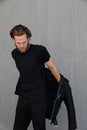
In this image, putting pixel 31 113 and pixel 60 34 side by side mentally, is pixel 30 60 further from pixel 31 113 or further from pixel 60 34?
pixel 60 34

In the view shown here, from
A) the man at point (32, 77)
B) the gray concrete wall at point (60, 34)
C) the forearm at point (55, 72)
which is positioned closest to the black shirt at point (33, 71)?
the man at point (32, 77)

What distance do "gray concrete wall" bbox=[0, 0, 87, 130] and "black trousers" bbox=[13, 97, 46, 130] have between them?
3.96ft

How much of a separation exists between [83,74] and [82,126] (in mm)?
711

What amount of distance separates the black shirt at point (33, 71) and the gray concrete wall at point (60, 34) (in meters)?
1.20

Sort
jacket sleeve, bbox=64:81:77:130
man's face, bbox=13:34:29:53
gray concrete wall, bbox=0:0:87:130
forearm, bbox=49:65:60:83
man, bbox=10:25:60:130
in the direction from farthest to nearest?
gray concrete wall, bbox=0:0:87:130 → jacket sleeve, bbox=64:81:77:130 → forearm, bbox=49:65:60:83 → man, bbox=10:25:60:130 → man's face, bbox=13:34:29:53

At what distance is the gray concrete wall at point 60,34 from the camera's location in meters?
5.07

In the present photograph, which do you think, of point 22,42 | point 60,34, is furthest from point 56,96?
point 60,34

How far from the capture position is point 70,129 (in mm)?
4191

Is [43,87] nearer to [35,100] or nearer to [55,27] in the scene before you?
[35,100]

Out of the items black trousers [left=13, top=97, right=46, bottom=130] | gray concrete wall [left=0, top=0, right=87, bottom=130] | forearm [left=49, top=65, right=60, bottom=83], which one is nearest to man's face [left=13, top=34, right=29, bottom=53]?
forearm [left=49, top=65, right=60, bottom=83]

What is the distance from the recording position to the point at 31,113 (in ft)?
13.1

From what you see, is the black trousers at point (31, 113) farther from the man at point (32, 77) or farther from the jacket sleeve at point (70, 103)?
the jacket sleeve at point (70, 103)

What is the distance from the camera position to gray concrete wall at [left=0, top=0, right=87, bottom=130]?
507cm

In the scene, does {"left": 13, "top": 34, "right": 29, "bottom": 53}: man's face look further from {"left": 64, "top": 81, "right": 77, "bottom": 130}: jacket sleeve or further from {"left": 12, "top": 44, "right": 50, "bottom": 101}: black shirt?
{"left": 64, "top": 81, "right": 77, "bottom": 130}: jacket sleeve
